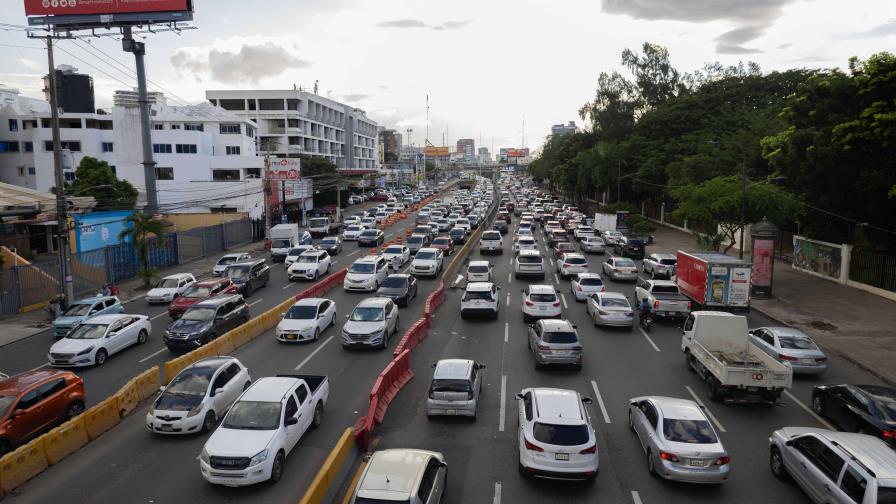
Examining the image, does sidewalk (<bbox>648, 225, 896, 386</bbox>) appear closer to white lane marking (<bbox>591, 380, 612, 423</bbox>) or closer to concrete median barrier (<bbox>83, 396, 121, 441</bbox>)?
white lane marking (<bbox>591, 380, 612, 423</bbox>)

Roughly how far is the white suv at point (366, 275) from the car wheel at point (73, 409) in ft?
56.1

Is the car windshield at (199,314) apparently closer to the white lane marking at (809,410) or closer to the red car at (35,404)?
the red car at (35,404)

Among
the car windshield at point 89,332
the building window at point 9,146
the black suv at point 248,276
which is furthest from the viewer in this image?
the building window at point 9,146

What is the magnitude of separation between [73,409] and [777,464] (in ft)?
56.9

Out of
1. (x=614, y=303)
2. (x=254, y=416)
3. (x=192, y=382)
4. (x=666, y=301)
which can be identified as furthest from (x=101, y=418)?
(x=666, y=301)

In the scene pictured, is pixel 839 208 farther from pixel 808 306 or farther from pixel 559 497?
pixel 559 497

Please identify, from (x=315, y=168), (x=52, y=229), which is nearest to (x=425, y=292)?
(x=52, y=229)

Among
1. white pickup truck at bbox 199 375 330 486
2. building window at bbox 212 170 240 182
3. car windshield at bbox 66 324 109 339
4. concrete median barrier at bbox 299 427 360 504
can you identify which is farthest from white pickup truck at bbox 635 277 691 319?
building window at bbox 212 170 240 182

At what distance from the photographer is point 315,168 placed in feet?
300

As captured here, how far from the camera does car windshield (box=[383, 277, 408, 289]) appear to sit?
29.5m

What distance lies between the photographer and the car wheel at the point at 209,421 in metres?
14.8

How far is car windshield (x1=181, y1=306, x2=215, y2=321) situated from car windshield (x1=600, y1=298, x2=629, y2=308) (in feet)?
51.3

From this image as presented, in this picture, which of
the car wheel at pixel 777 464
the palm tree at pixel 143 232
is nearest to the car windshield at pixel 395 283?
the palm tree at pixel 143 232

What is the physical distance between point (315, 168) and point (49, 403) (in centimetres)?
7856
